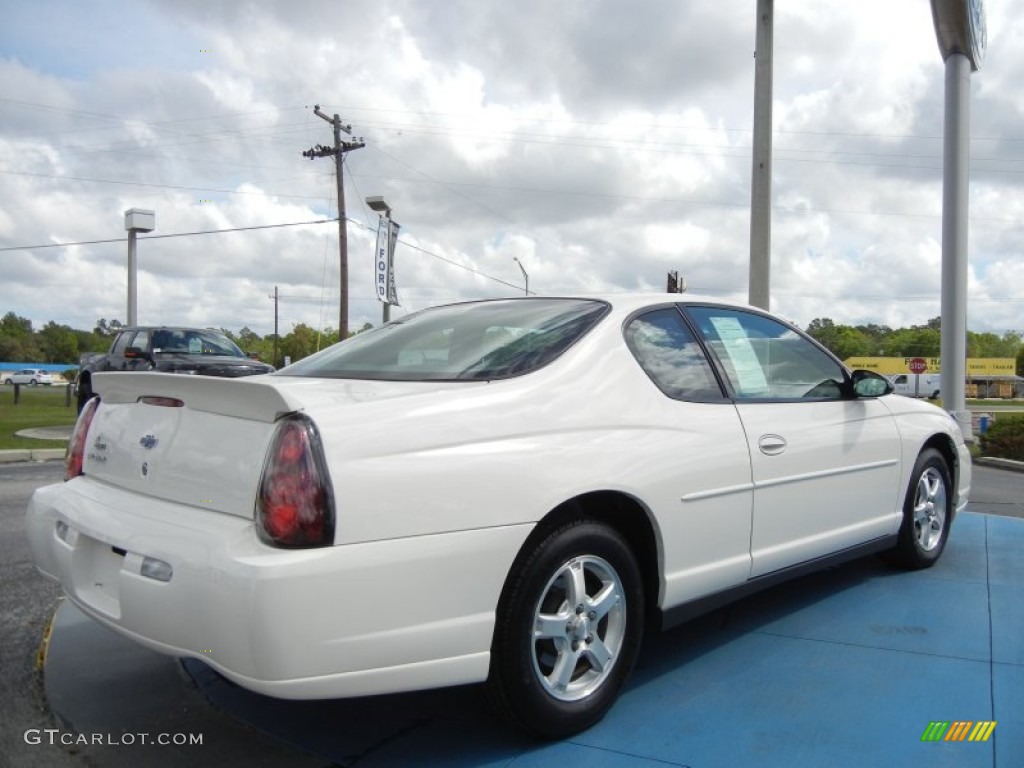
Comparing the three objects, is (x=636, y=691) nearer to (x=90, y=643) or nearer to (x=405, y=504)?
(x=405, y=504)

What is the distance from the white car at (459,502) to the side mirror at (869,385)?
0.47m

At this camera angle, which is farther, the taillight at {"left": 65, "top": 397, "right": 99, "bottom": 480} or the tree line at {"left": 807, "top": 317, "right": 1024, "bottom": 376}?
the tree line at {"left": 807, "top": 317, "right": 1024, "bottom": 376}

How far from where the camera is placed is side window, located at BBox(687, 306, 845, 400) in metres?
3.62

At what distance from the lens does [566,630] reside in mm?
2689

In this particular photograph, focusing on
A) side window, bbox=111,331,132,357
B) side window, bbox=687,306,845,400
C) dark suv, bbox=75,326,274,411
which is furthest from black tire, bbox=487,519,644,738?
side window, bbox=111,331,132,357

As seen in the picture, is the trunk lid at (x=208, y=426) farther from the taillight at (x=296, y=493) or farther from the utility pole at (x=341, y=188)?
the utility pole at (x=341, y=188)

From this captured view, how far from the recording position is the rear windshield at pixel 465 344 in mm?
2977

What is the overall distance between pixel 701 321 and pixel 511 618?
173 centimetres

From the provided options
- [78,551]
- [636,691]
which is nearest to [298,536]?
[78,551]

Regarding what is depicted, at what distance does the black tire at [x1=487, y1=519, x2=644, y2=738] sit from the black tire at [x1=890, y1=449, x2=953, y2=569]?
2.41 meters

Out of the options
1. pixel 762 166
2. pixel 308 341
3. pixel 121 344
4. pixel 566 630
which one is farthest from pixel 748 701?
pixel 308 341

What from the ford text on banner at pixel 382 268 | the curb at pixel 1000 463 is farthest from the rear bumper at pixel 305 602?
the ford text on banner at pixel 382 268

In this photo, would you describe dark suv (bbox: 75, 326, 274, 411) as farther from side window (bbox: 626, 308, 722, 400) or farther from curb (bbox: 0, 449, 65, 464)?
side window (bbox: 626, 308, 722, 400)

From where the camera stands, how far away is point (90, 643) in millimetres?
3654
